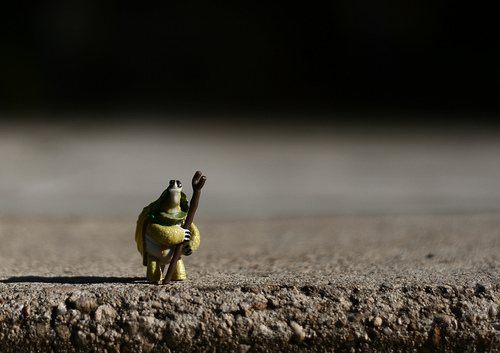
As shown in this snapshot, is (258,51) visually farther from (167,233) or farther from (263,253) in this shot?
(167,233)

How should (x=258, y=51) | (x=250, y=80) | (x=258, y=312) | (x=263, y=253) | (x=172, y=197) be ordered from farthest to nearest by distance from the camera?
(x=258, y=51) → (x=250, y=80) → (x=263, y=253) → (x=172, y=197) → (x=258, y=312)

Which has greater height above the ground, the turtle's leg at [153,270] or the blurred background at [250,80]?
the blurred background at [250,80]

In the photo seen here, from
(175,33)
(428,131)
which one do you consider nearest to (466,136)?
(428,131)

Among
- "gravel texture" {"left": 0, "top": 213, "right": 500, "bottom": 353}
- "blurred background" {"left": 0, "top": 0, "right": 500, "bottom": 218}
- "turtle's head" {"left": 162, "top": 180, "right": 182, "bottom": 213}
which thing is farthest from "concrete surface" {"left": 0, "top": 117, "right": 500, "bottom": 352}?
"blurred background" {"left": 0, "top": 0, "right": 500, "bottom": 218}

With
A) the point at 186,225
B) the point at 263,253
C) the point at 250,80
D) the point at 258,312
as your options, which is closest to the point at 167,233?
the point at 186,225

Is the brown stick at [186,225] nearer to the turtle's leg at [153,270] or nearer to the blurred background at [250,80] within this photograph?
the turtle's leg at [153,270]

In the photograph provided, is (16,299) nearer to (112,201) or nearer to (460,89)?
(112,201)

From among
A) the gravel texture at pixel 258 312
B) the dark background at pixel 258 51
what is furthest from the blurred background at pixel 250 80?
the gravel texture at pixel 258 312
